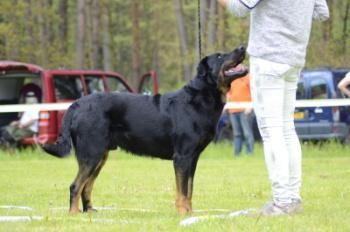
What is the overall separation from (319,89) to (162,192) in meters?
9.55

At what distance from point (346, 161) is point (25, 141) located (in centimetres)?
645

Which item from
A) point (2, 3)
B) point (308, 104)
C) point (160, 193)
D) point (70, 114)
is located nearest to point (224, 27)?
point (2, 3)

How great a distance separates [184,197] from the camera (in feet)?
23.1

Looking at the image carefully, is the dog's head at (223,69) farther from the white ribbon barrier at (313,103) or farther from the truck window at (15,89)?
the truck window at (15,89)

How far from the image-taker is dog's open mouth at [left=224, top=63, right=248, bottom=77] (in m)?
7.07

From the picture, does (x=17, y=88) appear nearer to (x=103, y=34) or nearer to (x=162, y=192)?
(x=162, y=192)

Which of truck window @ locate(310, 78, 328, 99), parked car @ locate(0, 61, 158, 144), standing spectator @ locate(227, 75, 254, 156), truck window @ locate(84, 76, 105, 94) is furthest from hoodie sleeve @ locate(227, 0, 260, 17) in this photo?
truck window @ locate(310, 78, 328, 99)

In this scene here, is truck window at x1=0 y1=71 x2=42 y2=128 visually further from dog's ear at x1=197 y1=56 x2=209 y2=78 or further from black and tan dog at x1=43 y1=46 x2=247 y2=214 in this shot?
dog's ear at x1=197 y1=56 x2=209 y2=78

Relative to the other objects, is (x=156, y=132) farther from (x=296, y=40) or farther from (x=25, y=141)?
(x=25, y=141)

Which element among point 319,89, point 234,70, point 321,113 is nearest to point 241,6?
point 234,70

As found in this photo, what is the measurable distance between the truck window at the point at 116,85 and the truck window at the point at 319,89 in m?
4.25

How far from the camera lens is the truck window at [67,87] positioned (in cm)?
1616

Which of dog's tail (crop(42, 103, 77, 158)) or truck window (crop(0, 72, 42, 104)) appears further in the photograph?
truck window (crop(0, 72, 42, 104))

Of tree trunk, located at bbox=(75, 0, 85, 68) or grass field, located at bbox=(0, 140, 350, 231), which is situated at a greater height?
grass field, located at bbox=(0, 140, 350, 231)
